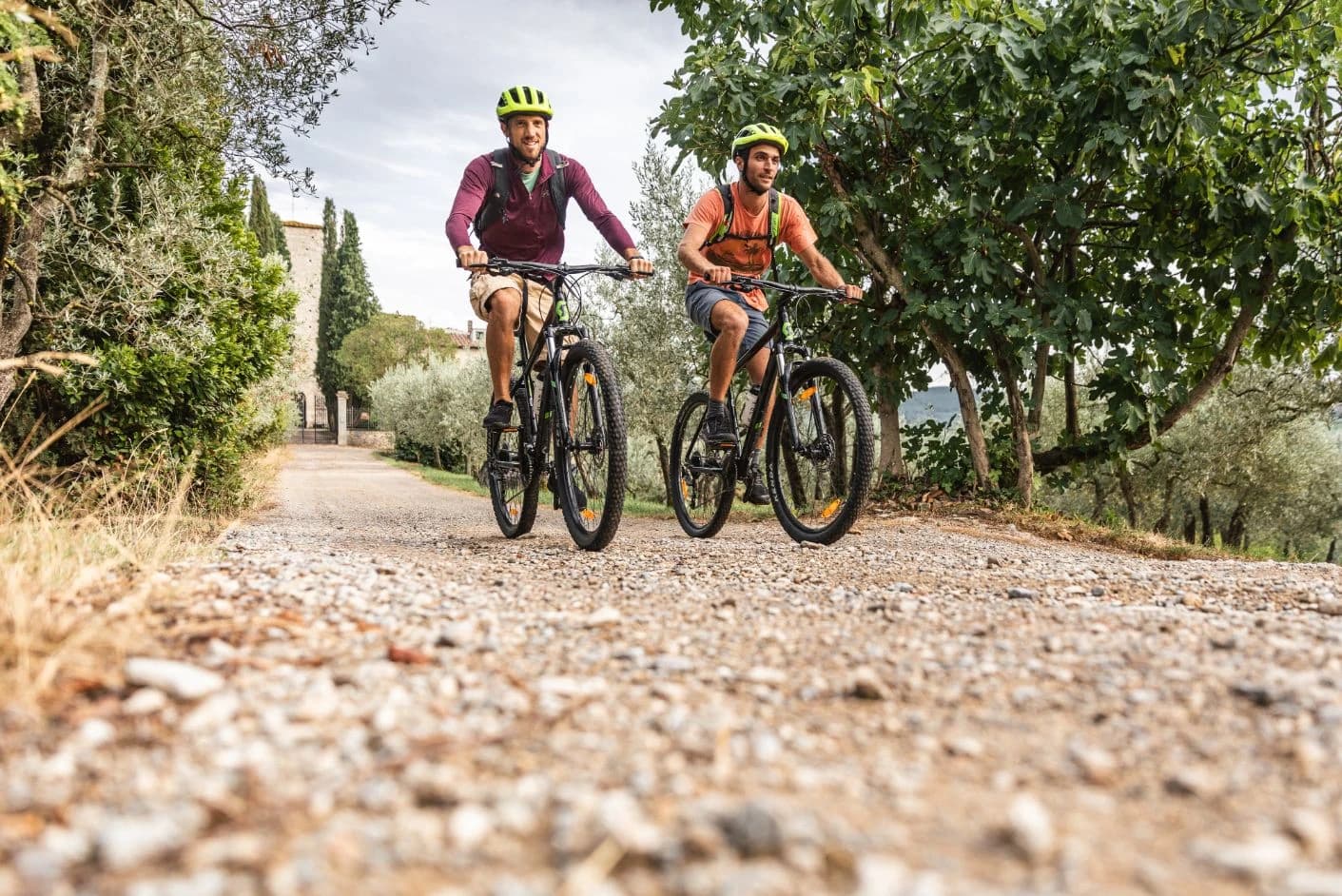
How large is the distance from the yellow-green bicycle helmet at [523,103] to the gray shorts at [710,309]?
141cm

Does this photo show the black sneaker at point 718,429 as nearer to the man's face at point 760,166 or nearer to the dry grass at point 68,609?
the man's face at point 760,166

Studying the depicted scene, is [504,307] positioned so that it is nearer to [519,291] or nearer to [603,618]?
[519,291]

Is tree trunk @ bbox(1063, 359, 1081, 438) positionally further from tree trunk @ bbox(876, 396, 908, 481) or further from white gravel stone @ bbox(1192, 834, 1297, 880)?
white gravel stone @ bbox(1192, 834, 1297, 880)

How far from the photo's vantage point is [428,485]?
18.2 meters

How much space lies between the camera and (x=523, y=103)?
17.1 ft

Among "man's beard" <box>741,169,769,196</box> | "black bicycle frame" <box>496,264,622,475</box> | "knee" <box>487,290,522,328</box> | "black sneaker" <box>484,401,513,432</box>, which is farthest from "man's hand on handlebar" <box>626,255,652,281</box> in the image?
"black sneaker" <box>484,401,513,432</box>

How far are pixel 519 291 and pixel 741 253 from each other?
4.79 ft

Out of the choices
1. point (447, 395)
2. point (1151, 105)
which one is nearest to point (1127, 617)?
point (1151, 105)

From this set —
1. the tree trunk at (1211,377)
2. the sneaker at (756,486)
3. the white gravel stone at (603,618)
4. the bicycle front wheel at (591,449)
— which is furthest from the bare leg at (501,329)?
the tree trunk at (1211,377)

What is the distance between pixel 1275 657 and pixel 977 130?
6288mm

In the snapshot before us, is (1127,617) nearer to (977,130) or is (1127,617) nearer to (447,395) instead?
(977,130)

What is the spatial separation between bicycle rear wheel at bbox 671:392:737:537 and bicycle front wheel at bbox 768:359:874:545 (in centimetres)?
34

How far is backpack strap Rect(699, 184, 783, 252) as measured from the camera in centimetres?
554

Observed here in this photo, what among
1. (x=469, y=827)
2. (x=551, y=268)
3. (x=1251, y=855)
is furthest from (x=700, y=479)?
(x=1251, y=855)
